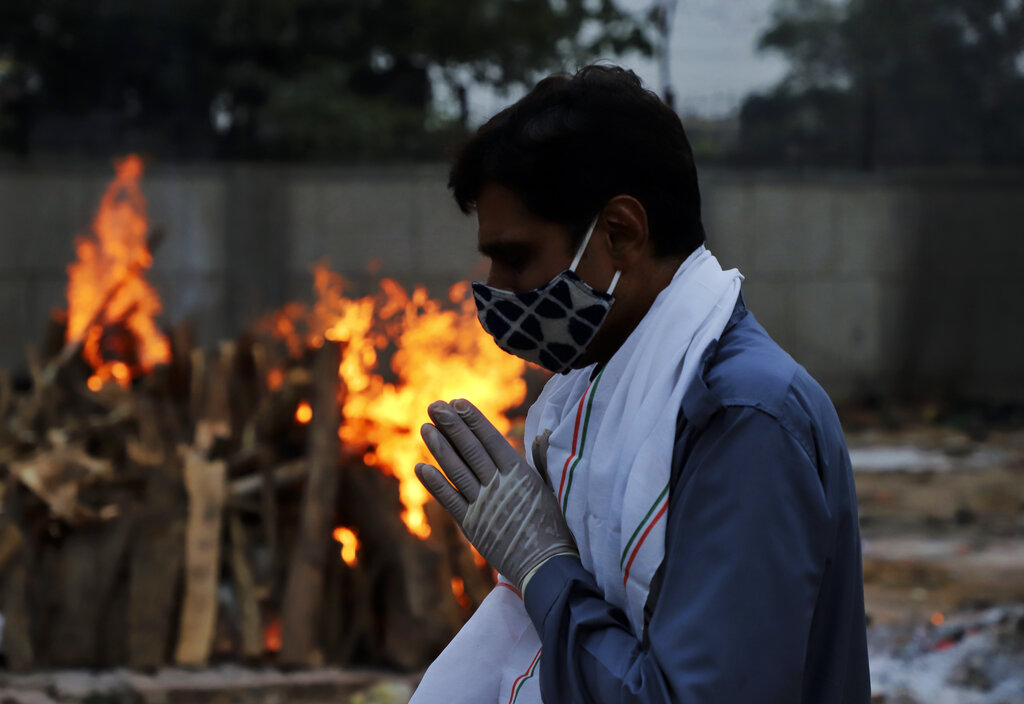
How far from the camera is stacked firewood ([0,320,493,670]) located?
4.44m

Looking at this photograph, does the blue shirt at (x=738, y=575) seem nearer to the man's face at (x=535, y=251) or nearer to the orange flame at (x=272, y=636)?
the man's face at (x=535, y=251)

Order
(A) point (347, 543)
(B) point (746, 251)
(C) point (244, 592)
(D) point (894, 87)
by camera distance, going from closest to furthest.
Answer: (C) point (244, 592) → (A) point (347, 543) → (B) point (746, 251) → (D) point (894, 87)

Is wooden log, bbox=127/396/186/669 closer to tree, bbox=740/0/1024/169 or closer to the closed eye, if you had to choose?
the closed eye

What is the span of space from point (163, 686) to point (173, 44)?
9.79 metres

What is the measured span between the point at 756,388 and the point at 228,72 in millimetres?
12206

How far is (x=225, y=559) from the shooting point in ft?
15.5

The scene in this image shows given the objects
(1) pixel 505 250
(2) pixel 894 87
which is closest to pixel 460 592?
(1) pixel 505 250

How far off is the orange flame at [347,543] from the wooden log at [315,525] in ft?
0.24

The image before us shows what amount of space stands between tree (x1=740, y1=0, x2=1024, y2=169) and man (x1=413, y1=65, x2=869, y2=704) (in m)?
11.4

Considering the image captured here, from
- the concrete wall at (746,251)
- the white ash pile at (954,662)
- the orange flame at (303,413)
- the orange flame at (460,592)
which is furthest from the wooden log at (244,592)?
the concrete wall at (746,251)

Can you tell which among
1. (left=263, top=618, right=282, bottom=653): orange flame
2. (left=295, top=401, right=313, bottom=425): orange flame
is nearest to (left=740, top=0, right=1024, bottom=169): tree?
(left=295, top=401, right=313, bottom=425): orange flame

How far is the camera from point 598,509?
1.47 meters

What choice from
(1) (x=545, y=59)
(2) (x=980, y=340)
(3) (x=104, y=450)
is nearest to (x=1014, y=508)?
(2) (x=980, y=340)

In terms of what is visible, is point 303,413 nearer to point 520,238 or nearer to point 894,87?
point 520,238
